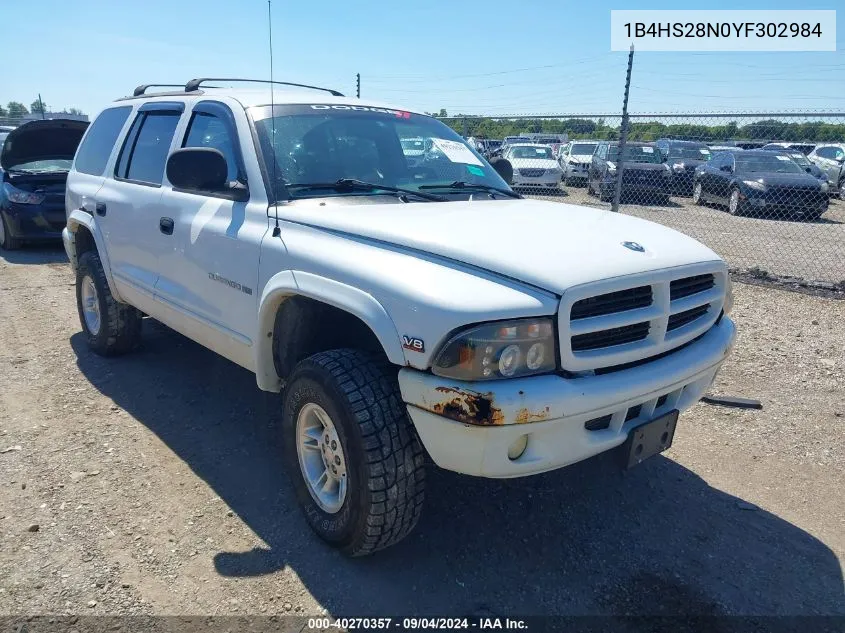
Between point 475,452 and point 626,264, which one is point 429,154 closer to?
point 626,264

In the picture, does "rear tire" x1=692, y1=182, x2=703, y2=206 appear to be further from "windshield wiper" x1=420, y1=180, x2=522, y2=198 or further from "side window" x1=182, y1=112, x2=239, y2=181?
"side window" x1=182, y1=112, x2=239, y2=181

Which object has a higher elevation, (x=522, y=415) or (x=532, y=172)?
(x=532, y=172)

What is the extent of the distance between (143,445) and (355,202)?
6.42ft

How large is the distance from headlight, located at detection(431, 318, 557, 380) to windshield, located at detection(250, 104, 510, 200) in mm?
1394

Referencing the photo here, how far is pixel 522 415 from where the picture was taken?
224 cm

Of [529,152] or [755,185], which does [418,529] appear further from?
[529,152]

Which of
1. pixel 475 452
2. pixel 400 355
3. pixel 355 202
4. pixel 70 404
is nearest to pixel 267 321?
pixel 355 202

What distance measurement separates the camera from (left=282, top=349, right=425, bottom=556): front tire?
251cm

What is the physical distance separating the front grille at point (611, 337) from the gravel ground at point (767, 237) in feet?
19.5

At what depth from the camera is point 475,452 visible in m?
2.29

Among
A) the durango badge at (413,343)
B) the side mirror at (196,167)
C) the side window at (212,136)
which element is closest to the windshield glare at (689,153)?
the side window at (212,136)

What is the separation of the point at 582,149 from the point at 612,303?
773 inches

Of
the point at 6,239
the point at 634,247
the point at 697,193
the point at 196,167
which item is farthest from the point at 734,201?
the point at 6,239

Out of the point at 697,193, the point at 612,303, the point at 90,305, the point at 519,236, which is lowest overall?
the point at 90,305
